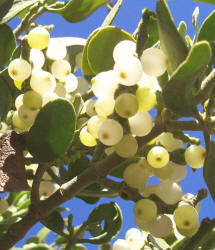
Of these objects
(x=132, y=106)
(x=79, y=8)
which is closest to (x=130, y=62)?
(x=132, y=106)

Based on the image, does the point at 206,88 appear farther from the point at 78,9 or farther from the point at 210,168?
the point at 78,9

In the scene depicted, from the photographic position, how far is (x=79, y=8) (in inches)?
30.5

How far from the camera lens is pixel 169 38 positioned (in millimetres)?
459

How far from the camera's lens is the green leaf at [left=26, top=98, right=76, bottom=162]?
0.53 metres

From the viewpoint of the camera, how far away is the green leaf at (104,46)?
1.96 feet

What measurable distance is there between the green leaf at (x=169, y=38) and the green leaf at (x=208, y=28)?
0.13m

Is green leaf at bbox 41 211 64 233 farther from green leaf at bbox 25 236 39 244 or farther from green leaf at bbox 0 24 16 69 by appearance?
green leaf at bbox 25 236 39 244

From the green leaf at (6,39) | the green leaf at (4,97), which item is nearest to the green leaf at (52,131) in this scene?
the green leaf at (4,97)

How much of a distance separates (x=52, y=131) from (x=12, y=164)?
8 cm

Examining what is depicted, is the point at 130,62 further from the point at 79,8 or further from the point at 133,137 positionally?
the point at 79,8

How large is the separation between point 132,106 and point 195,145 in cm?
11

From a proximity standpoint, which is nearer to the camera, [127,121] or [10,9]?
[127,121]

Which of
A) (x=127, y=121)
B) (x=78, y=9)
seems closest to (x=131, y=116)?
(x=127, y=121)

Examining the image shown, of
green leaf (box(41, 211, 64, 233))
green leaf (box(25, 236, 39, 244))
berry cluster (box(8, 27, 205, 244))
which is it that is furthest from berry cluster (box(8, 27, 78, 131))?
green leaf (box(25, 236, 39, 244))
